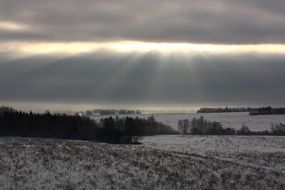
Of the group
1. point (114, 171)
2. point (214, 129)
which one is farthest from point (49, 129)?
point (214, 129)

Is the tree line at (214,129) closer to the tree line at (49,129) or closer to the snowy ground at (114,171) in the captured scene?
the tree line at (49,129)

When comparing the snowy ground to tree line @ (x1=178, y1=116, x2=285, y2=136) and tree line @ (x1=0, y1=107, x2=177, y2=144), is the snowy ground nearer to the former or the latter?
tree line @ (x1=0, y1=107, x2=177, y2=144)

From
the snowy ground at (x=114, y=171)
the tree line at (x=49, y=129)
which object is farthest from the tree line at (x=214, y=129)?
the snowy ground at (x=114, y=171)

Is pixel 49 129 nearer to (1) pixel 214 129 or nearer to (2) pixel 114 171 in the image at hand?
(2) pixel 114 171

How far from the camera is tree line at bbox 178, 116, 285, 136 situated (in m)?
119

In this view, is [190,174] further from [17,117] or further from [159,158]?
[17,117]

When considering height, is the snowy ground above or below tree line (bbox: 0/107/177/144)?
Answer: below

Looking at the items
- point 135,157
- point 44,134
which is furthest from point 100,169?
point 44,134

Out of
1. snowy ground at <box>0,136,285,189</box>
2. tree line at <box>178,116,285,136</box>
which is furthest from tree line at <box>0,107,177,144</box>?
tree line at <box>178,116,285,136</box>

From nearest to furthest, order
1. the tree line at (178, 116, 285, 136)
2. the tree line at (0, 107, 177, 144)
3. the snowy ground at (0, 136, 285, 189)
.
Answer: the snowy ground at (0, 136, 285, 189), the tree line at (0, 107, 177, 144), the tree line at (178, 116, 285, 136)

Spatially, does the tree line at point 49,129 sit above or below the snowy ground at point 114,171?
above

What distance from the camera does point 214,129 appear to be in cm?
13600

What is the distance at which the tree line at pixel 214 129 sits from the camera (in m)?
119

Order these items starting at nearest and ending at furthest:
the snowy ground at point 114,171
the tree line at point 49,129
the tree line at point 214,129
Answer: the snowy ground at point 114,171 → the tree line at point 49,129 → the tree line at point 214,129
